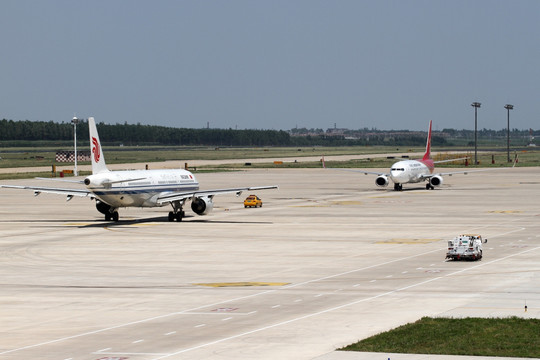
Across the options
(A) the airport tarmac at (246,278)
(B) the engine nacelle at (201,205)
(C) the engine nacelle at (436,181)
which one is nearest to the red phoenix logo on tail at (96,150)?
(A) the airport tarmac at (246,278)

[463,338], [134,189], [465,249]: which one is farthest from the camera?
[134,189]

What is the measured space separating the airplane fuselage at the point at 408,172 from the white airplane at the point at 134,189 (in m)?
41.9

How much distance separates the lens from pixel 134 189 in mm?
72625

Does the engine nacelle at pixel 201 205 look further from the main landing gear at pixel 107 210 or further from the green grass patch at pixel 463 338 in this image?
the green grass patch at pixel 463 338

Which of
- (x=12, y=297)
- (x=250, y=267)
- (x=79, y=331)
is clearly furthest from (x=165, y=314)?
(x=250, y=267)

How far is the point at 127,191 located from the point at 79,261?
67.7 feet

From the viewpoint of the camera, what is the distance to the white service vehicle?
4942 cm

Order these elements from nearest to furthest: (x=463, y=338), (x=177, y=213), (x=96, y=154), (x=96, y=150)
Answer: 1. (x=463, y=338)
2. (x=96, y=154)
3. (x=96, y=150)
4. (x=177, y=213)

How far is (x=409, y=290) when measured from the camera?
39562 millimetres

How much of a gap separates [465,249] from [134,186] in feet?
102

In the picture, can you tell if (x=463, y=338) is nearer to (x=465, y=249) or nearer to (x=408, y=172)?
(x=465, y=249)

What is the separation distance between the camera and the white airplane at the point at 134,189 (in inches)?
2776

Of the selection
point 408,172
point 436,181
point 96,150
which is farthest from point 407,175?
point 96,150

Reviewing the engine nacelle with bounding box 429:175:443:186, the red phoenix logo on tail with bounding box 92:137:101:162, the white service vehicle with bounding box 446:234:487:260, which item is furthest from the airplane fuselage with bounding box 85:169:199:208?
the engine nacelle with bounding box 429:175:443:186
